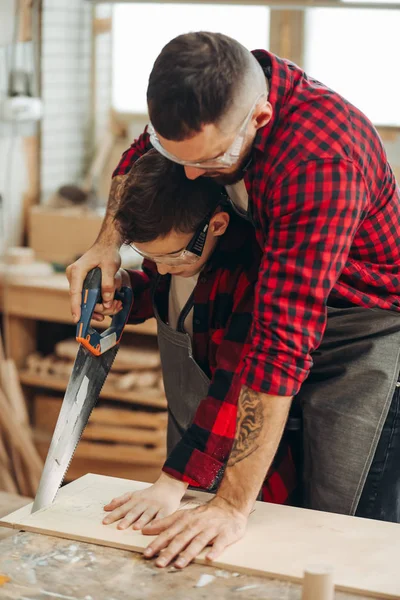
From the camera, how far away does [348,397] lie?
1.74 m

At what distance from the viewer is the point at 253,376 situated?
147 cm

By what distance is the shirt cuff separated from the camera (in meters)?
1.65

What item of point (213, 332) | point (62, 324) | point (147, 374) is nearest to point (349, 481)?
point (213, 332)

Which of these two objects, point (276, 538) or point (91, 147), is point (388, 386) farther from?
point (91, 147)

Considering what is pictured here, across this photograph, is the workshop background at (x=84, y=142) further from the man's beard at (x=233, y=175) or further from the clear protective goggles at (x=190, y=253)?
the man's beard at (x=233, y=175)

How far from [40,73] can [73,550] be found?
2882mm

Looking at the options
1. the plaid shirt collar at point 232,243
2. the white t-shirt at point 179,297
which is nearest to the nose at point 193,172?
the plaid shirt collar at point 232,243

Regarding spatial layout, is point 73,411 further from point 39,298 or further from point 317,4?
point 317,4

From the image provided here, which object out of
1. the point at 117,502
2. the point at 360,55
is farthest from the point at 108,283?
the point at 360,55

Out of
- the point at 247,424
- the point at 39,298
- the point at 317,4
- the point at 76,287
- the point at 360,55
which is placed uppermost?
→ the point at 317,4

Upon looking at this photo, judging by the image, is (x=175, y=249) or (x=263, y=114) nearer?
(x=263, y=114)

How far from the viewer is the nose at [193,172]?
1.52 m

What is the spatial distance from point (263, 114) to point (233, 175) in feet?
0.41

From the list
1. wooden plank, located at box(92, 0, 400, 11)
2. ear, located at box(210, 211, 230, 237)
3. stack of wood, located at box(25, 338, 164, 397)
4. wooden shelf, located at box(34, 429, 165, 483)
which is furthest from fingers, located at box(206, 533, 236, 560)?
wooden plank, located at box(92, 0, 400, 11)
